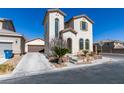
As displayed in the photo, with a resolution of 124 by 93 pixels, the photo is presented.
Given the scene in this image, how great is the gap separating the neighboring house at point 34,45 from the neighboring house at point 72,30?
628 inches

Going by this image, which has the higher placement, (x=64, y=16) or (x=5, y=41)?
(x=64, y=16)

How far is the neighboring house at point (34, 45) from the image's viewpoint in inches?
1432

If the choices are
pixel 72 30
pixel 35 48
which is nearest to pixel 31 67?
pixel 72 30

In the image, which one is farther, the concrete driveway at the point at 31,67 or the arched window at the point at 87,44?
the arched window at the point at 87,44

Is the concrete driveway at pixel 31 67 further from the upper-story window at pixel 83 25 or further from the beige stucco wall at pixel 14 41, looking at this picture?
the upper-story window at pixel 83 25

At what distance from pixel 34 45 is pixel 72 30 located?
1908 cm

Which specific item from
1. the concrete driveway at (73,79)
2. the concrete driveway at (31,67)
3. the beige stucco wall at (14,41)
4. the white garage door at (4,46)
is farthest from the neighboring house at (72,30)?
the concrete driveway at (73,79)

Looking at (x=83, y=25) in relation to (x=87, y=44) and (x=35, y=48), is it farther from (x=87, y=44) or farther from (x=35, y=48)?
(x=35, y=48)

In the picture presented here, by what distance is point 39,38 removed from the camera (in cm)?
3844

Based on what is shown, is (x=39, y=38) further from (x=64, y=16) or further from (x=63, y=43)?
(x=63, y=43)
